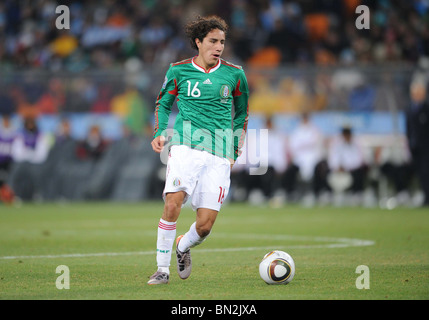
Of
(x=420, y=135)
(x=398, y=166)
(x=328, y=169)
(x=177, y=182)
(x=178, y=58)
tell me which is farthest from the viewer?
(x=178, y=58)

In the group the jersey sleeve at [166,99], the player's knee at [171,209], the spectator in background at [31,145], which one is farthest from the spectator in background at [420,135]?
the player's knee at [171,209]

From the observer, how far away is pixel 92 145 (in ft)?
70.6

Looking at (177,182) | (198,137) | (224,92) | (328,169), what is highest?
(328,169)

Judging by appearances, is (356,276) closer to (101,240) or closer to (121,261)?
(121,261)

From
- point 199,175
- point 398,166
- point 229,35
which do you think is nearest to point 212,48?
point 199,175

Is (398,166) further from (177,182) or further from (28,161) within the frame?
(177,182)

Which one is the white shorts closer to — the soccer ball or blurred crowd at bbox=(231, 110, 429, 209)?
the soccer ball

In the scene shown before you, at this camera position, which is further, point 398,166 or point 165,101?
point 398,166

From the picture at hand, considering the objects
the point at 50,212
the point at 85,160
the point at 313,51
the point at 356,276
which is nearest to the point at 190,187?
the point at 356,276

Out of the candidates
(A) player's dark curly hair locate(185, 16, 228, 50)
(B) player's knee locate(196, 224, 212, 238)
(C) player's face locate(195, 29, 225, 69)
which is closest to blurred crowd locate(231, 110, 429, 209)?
(A) player's dark curly hair locate(185, 16, 228, 50)

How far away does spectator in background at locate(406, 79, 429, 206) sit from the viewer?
18.5 meters

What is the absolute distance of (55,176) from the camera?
72.0 ft

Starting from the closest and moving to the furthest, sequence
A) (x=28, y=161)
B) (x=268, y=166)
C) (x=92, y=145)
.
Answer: (x=268, y=166) → (x=28, y=161) → (x=92, y=145)

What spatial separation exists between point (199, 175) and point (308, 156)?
12.8 metres
